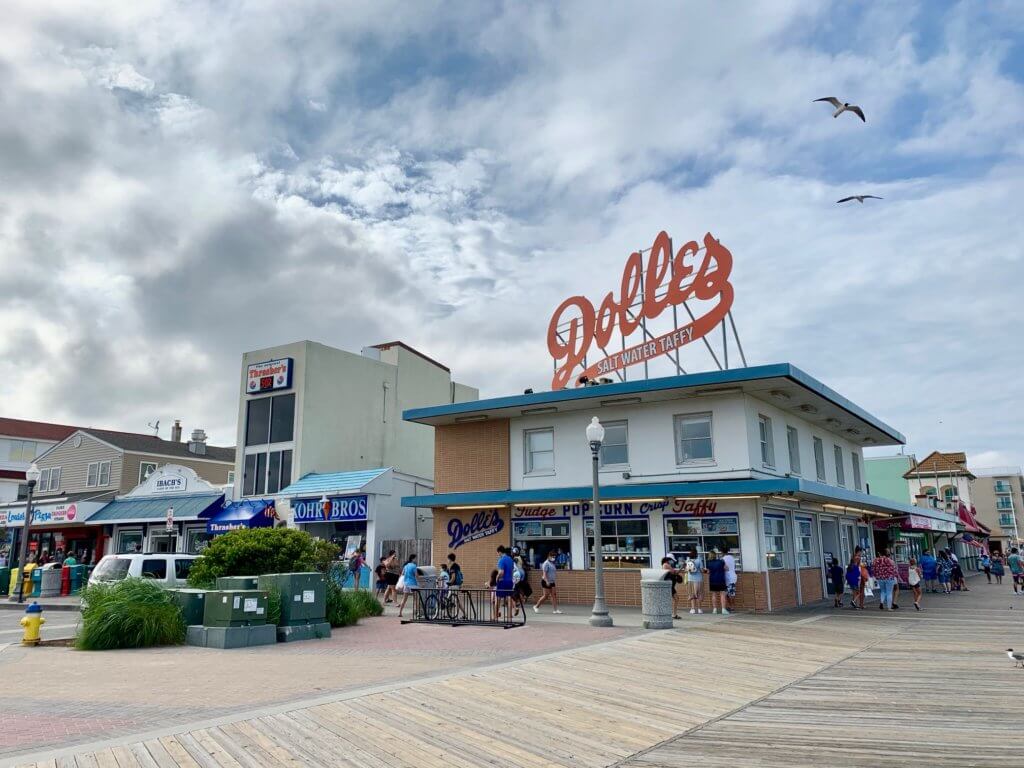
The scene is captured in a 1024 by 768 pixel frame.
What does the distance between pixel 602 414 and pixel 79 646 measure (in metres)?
15.0

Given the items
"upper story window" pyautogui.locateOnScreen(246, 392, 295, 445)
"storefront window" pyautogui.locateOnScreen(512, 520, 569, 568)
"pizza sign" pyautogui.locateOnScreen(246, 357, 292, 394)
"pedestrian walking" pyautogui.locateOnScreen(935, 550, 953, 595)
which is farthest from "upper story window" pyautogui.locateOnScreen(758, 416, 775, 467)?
"pizza sign" pyautogui.locateOnScreen(246, 357, 292, 394)

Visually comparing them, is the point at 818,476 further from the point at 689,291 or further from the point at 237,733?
the point at 237,733

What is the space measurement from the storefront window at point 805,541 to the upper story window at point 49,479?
134 feet

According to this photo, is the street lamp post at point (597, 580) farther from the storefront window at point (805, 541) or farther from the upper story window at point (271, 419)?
the upper story window at point (271, 419)

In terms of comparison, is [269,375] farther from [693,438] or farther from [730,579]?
[730,579]

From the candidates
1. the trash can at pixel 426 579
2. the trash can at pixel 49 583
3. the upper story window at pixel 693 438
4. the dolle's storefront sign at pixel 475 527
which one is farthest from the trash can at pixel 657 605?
the trash can at pixel 49 583

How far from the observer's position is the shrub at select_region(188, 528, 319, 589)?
56.3 ft

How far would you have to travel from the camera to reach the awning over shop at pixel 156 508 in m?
34.5

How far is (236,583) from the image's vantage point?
47.4 ft

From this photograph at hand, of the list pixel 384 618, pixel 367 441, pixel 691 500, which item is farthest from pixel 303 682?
pixel 367 441

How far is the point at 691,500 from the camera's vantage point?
21.4m

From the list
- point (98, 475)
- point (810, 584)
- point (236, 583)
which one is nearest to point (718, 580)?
point (810, 584)

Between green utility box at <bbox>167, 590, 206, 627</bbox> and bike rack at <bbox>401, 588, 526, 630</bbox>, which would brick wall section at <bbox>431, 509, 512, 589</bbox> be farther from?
green utility box at <bbox>167, 590, 206, 627</bbox>

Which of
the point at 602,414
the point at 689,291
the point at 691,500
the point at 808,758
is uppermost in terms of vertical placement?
the point at 689,291
